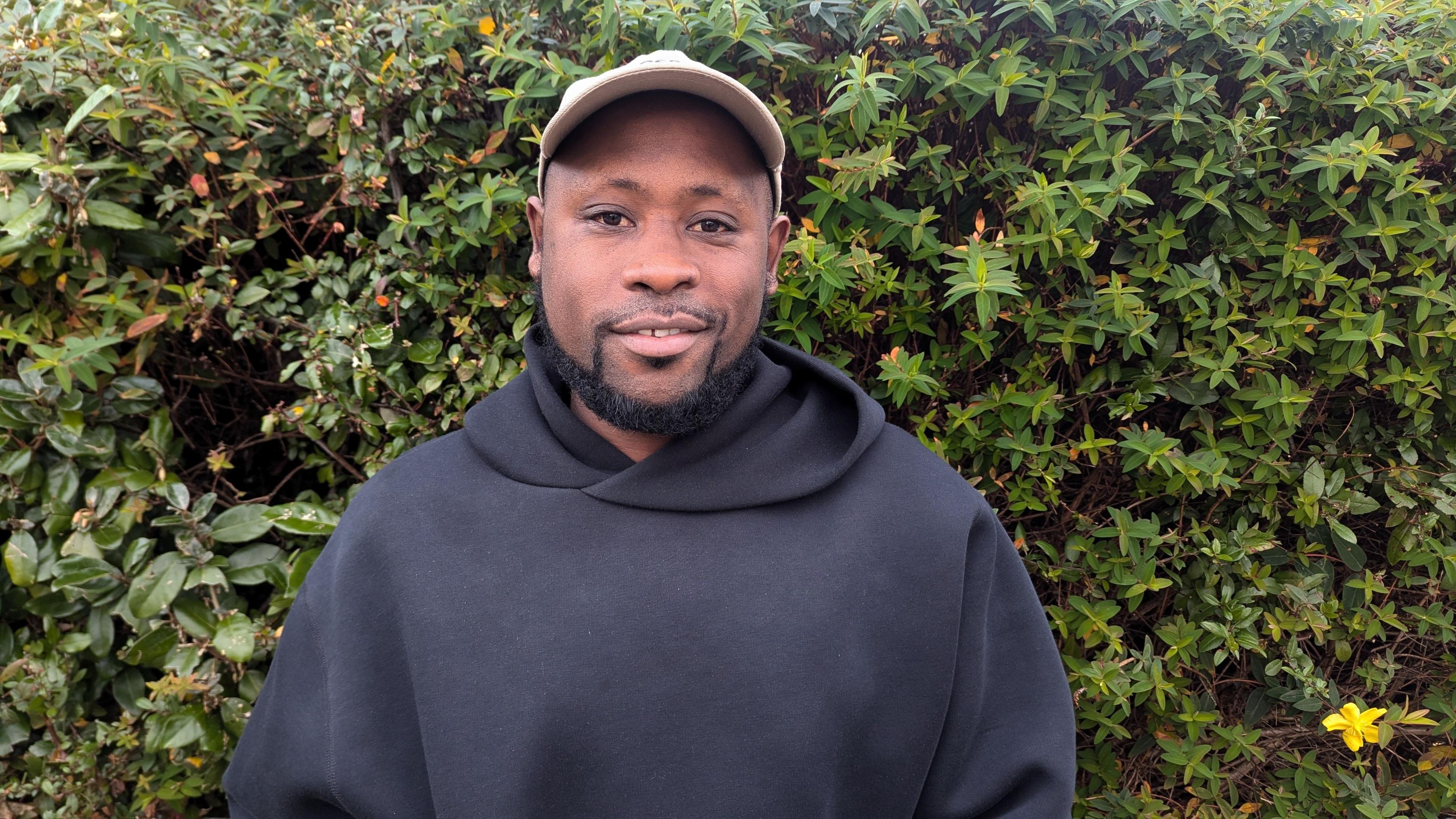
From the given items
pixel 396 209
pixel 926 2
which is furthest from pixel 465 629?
pixel 926 2

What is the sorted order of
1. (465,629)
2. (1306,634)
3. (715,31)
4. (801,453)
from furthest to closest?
1. (1306,634)
2. (715,31)
3. (801,453)
4. (465,629)

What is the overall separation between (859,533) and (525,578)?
0.61m

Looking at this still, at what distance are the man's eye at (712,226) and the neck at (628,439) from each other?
1.34ft

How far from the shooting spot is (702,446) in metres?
1.65

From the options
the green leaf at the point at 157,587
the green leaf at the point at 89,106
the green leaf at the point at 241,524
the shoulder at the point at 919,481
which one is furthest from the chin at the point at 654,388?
the green leaf at the point at 89,106

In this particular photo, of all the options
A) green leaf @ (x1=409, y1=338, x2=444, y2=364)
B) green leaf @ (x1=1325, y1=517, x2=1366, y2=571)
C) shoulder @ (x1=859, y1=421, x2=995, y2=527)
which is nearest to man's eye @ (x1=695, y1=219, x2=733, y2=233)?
shoulder @ (x1=859, y1=421, x2=995, y2=527)

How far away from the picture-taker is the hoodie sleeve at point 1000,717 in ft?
5.25

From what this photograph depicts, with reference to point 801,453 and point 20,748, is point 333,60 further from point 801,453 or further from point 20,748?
point 20,748

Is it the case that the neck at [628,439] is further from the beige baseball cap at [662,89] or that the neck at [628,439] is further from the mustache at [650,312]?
the beige baseball cap at [662,89]

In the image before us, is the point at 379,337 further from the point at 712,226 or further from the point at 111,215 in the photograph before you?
the point at 712,226

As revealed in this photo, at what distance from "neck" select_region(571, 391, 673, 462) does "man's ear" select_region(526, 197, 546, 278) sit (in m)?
0.28

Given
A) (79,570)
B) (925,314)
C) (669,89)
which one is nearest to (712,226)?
(669,89)

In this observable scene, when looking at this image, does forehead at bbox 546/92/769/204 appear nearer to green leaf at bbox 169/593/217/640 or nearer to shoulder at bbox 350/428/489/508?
shoulder at bbox 350/428/489/508

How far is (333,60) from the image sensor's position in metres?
2.25
